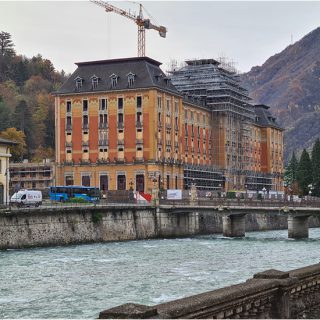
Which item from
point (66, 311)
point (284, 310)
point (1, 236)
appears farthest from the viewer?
point (1, 236)

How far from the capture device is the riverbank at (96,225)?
200 feet

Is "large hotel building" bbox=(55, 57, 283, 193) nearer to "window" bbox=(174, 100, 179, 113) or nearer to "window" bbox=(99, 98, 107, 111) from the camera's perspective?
"window" bbox=(99, 98, 107, 111)

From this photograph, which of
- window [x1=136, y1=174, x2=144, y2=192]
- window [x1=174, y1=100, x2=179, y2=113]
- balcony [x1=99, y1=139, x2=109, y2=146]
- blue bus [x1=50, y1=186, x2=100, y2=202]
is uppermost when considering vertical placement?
window [x1=174, y1=100, x2=179, y2=113]

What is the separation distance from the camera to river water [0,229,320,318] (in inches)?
1177

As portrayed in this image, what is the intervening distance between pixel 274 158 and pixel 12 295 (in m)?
126

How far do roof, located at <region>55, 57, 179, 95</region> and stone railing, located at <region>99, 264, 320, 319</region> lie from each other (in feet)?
282

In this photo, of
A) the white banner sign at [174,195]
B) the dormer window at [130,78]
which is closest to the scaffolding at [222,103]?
the dormer window at [130,78]

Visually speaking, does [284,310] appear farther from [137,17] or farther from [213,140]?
[137,17]

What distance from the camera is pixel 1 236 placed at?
192 feet

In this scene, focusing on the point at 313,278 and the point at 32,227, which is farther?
the point at 32,227

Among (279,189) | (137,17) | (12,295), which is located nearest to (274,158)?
(279,189)

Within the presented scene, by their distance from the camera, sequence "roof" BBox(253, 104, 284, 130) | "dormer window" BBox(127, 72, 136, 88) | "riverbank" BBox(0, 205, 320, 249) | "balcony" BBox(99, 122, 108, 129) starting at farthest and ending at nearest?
1. "roof" BBox(253, 104, 284, 130)
2. "balcony" BBox(99, 122, 108, 129)
3. "dormer window" BBox(127, 72, 136, 88)
4. "riverbank" BBox(0, 205, 320, 249)

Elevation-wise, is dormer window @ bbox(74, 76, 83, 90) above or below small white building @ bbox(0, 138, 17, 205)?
above

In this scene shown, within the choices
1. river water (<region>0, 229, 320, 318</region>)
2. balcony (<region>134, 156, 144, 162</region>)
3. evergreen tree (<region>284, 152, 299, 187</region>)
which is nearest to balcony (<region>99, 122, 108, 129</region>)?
balcony (<region>134, 156, 144, 162</region>)
